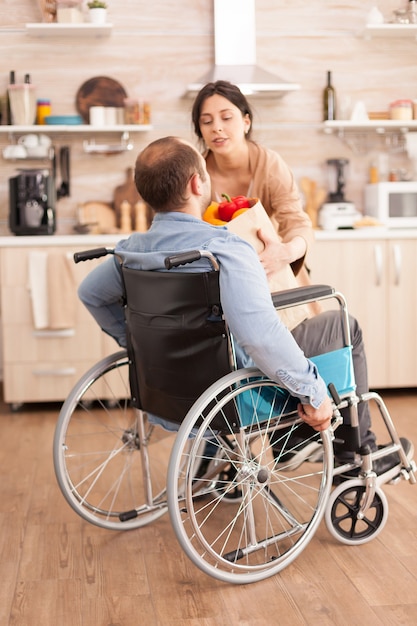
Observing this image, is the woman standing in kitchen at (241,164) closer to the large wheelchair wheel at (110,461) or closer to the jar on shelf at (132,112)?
the large wheelchair wheel at (110,461)

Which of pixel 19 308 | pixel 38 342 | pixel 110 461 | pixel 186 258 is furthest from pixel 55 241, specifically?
pixel 186 258

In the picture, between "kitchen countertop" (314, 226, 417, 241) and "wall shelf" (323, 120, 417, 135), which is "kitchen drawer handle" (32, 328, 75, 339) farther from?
"wall shelf" (323, 120, 417, 135)

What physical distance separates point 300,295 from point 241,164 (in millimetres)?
835

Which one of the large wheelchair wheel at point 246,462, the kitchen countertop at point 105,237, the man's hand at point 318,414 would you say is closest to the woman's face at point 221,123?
the large wheelchair wheel at point 246,462

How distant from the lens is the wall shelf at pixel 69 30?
4.36 meters

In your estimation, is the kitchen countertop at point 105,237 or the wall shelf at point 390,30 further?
the wall shelf at point 390,30

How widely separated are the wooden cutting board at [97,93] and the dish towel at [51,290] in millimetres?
998

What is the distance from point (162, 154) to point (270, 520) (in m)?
1.16

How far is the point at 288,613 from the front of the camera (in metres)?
1.96

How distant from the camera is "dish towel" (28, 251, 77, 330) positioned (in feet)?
13.3

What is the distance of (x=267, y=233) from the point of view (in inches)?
90.7

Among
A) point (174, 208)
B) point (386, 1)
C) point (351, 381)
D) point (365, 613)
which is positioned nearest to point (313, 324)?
point (351, 381)

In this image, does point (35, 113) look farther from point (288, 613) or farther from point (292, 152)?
point (288, 613)

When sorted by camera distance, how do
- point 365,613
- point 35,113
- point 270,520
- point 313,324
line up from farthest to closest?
point 35,113, point 270,520, point 313,324, point 365,613
